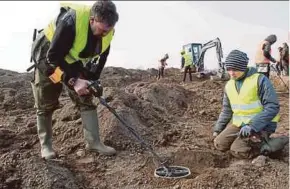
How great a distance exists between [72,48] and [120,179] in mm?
1189

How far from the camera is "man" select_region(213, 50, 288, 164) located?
13.6 ft

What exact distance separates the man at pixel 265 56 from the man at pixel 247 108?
4.99 m

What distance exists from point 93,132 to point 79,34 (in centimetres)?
100

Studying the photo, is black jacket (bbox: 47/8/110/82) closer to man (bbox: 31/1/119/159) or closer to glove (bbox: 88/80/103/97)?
man (bbox: 31/1/119/159)

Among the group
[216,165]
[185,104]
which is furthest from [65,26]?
[185,104]

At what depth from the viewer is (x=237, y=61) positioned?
424 cm

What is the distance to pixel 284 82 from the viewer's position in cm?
1236

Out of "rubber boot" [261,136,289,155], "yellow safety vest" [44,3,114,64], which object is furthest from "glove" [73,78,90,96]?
"rubber boot" [261,136,289,155]

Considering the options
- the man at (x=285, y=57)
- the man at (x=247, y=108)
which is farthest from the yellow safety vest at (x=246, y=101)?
the man at (x=285, y=57)

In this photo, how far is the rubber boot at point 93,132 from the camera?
405 cm

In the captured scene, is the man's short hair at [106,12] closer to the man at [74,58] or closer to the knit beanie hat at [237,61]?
the man at [74,58]

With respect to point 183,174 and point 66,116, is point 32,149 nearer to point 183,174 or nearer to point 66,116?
point 66,116

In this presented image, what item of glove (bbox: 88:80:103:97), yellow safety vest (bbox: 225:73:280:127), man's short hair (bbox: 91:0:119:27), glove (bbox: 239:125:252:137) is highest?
man's short hair (bbox: 91:0:119:27)

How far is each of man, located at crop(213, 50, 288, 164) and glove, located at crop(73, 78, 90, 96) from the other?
147 centimetres
